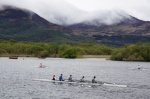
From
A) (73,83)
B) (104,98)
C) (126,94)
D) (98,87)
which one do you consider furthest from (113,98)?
(73,83)

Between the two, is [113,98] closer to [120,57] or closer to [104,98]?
[104,98]

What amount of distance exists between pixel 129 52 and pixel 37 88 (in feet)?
436

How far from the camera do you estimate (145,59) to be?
19138cm

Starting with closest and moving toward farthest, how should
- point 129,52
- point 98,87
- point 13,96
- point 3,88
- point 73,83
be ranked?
point 13,96 < point 3,88 < point 98,87 < point 73,83 < point 129,52

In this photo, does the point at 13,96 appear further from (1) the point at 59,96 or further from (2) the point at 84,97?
(2) the point at 84,97

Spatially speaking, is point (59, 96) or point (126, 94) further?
point (126, 94)

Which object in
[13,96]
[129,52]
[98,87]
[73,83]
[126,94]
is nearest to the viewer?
[13,96]

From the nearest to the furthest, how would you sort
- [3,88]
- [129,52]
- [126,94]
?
[126,94] < [3,88] < [129,52]

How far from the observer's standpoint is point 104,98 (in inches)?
2073

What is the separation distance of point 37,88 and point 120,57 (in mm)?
138514

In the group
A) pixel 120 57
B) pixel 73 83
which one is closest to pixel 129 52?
pixel 120 57

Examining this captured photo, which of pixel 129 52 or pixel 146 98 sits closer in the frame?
pixel 146 98

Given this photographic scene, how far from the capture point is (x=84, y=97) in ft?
175

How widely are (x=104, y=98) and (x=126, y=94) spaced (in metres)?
6.02
